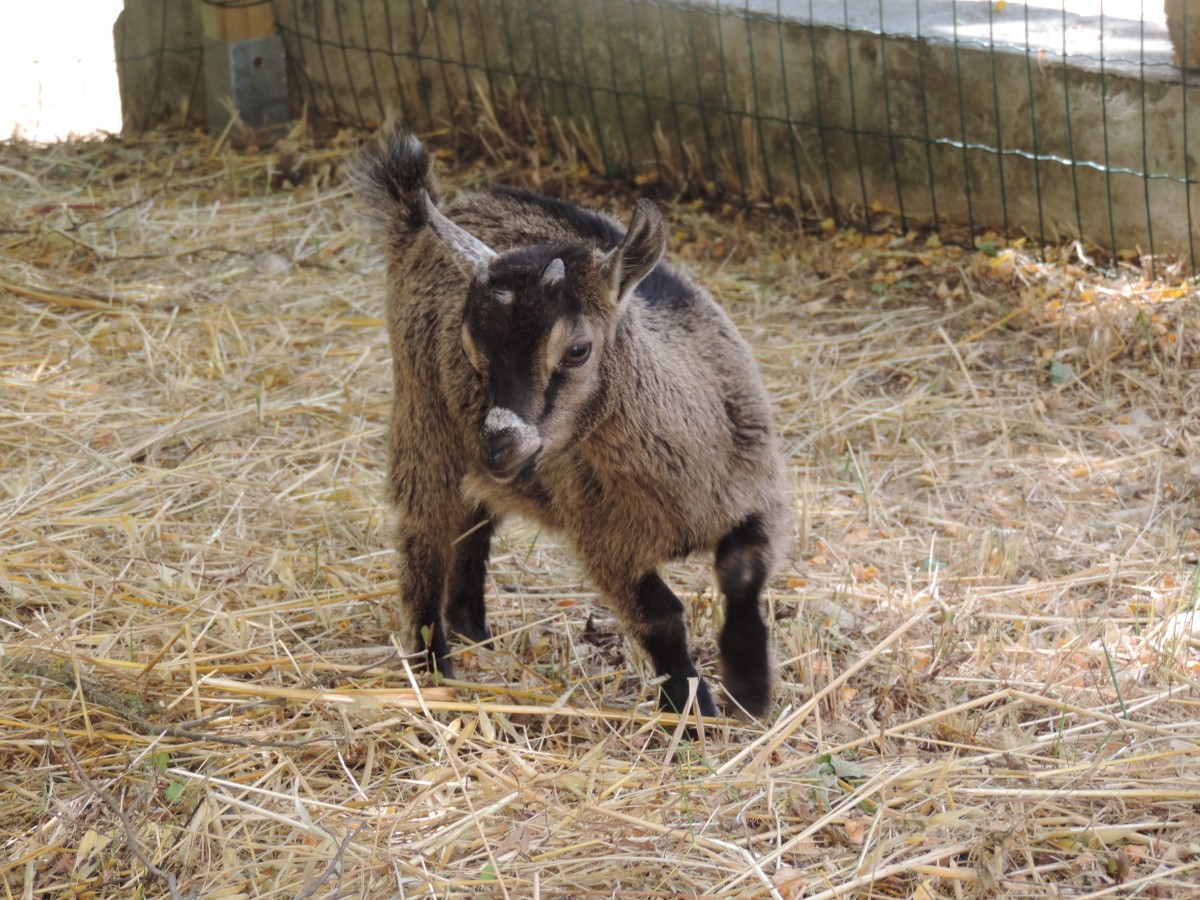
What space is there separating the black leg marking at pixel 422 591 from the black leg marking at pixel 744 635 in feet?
2.77

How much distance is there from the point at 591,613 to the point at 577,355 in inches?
47.6

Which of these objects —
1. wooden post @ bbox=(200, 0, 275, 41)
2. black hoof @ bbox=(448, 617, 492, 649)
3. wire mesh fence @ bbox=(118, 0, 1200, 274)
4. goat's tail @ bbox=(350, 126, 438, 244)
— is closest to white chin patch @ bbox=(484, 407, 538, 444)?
goat's tail @ bbox=(350, 126, 438, 244)

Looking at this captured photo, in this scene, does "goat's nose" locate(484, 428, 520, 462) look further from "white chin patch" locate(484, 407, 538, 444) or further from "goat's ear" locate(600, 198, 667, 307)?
"goat's ear" locate(600, 198, 667, 307)

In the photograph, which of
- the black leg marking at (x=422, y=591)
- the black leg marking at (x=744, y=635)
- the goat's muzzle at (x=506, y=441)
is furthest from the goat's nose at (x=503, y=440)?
the black leg marking at (x=422, y=591)

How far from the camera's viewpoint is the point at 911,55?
6.04m

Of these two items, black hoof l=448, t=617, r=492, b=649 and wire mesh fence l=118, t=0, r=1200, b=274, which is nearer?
black hoof l=448, t=617, r=492, b=649

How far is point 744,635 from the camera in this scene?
11.5ft

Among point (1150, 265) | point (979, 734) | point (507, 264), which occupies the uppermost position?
point (507, 264)

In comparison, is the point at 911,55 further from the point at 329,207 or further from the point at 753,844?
the point at 753,844

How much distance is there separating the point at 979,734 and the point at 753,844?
0.70 metres

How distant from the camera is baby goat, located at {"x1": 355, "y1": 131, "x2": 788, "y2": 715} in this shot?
3141mm

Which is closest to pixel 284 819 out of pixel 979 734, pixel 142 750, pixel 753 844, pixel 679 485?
pixel 142 750

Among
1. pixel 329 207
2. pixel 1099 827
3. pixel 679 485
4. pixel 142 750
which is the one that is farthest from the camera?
pixel 329 207

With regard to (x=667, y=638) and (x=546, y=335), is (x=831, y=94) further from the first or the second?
(x=546, y=335)
